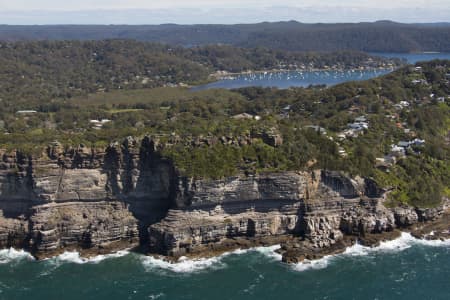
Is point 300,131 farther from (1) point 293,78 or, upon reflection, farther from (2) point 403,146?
(1) point 293,78

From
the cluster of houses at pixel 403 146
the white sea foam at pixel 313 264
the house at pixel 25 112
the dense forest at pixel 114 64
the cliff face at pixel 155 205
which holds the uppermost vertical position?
the dense forest at pixel 114 64

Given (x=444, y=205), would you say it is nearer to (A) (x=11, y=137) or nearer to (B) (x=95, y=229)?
(B) (x=95, y=229)

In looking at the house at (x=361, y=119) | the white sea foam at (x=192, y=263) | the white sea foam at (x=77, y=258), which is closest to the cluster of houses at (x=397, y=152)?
the house at (x=361, y=119)

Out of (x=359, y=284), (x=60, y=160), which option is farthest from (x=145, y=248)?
(x=359, y=284)

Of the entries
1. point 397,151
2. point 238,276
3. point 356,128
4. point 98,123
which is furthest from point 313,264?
point 98,123

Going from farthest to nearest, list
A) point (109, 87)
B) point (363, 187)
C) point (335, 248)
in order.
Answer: point (109, 87), point (363, 187), point (335, 248)

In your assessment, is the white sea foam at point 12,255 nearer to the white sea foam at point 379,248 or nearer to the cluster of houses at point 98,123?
the white sea foam at point 379,248
